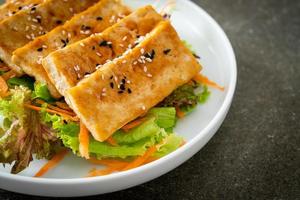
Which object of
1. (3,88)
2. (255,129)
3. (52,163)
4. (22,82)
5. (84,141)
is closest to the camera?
(84,141)

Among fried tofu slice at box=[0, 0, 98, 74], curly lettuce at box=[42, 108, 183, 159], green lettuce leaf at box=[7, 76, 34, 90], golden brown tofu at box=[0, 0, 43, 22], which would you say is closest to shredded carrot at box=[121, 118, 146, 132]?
curly lettuce at box=[42, 108, 183, 159]

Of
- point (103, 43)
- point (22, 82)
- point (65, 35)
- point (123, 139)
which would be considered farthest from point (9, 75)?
point (123, 139)

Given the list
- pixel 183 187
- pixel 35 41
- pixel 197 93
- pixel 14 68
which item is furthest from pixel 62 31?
pixel 183 187

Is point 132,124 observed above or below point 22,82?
below

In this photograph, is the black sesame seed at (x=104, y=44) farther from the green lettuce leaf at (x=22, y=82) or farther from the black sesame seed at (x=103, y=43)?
the green lettuce leaf at (x=22, y=82)

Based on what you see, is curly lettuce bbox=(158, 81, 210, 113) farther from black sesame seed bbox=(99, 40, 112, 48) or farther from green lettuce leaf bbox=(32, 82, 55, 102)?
green lettuce leaf bbox=(32, 82, 55, 102)

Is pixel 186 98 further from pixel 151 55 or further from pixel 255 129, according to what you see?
pixel 255 129

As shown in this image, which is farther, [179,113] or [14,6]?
[14,6]
